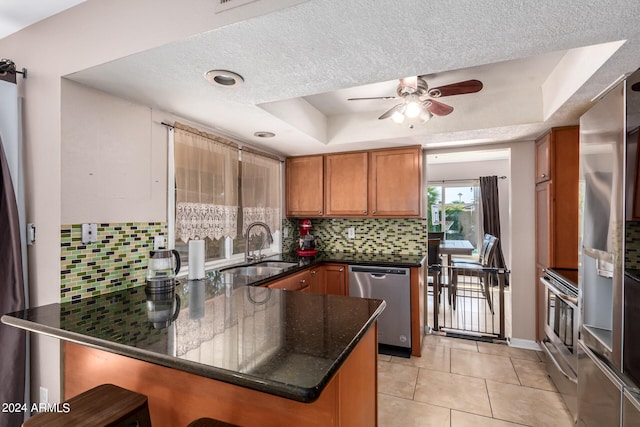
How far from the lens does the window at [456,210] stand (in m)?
6.25

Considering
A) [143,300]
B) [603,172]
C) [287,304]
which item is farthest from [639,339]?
[143,300]

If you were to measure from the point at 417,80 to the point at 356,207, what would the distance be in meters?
1.66

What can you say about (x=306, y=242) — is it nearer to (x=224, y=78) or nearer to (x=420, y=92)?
(x=420, y=92)

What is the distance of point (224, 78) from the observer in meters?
1.67

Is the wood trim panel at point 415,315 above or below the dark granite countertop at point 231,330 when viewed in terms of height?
below

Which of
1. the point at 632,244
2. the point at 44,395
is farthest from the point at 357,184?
the point at 44,395

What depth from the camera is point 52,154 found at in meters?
1.59

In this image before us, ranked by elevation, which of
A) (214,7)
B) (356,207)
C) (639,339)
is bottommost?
(639,339)

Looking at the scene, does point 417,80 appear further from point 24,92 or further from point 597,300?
point 24,92

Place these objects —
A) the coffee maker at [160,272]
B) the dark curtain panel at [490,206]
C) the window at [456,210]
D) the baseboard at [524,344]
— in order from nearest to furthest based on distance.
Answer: the coffee maker at [160,272] < the baseboard at [524,344] < the dark curtain panel at [490,206] < the window at [456,210]

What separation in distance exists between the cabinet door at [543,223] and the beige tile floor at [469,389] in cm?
98

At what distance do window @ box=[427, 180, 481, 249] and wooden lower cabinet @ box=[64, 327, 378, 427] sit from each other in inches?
213

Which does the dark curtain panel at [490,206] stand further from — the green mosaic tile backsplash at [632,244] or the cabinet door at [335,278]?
the green mosaic tile backsplash at [632,244]

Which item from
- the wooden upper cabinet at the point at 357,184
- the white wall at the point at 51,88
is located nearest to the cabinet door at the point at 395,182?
the wooden upper cabinet at the point at 357,184
